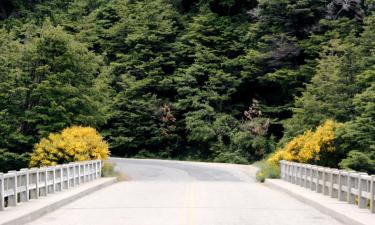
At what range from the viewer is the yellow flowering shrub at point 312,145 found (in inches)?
1380

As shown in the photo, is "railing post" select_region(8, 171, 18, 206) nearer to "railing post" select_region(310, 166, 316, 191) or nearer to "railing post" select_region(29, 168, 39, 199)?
"railing post" select_region(29, 168, 39, 199)

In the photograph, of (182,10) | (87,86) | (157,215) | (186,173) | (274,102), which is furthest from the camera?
(182,10)

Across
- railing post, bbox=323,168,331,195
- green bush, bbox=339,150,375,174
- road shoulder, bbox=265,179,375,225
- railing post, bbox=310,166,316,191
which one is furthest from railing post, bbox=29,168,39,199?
green bush, bbox=339,150,375,174

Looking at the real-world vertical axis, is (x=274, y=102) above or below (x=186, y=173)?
above

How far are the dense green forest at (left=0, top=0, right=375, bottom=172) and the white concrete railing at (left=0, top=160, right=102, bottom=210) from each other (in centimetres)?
1602

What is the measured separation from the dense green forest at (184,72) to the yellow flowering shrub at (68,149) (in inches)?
274

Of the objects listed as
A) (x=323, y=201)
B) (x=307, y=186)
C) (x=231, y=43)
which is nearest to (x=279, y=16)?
(x=231, y=43)

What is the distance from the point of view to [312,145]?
3488 centimetres

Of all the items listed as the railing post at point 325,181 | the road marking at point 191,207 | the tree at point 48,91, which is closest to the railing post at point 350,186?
the railing post at point 325,181

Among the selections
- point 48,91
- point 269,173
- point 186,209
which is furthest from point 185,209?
point 48,91

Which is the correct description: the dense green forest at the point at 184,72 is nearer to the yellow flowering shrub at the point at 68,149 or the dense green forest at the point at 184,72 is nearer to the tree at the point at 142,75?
the tree at the point at 142,75

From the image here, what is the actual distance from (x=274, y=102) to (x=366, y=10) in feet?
41.4

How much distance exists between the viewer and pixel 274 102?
66.3 meters

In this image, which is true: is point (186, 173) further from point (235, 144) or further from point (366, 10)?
point (366, 10)
